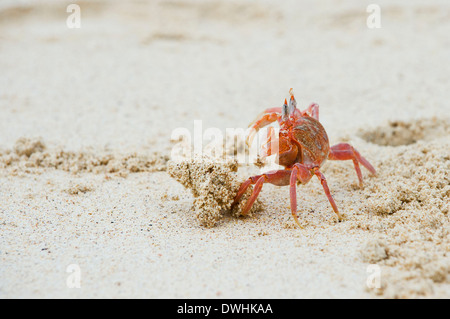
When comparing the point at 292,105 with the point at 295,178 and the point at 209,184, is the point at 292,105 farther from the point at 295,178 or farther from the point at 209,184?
the point at 209,184

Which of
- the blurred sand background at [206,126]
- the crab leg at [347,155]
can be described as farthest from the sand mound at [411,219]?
the crab leg at [347,155]

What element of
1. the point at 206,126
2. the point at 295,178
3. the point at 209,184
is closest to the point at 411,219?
the point at 295,178

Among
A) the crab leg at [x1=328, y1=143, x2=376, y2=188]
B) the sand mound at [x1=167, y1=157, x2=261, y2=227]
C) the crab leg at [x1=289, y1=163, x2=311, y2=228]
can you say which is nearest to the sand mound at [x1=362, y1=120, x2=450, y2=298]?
the crab leg at [x1=328, y1=143, x2=376, y2=188]

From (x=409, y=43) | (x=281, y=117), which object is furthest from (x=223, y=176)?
(x=409, y=43)

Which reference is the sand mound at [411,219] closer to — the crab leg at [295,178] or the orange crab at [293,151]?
the orange crab at [293,151]
